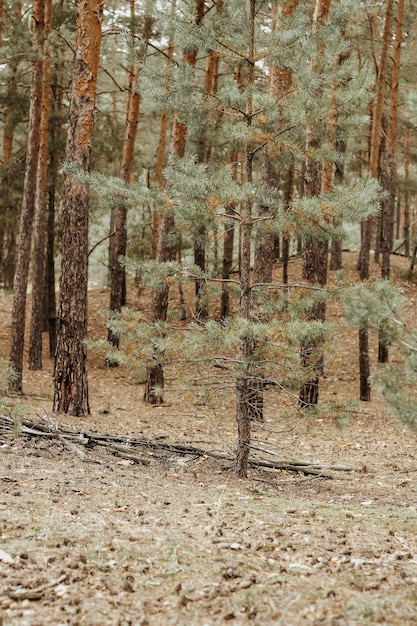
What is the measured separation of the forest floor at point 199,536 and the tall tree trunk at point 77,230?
1179 millimetres

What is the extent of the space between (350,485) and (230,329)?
2.52 meters

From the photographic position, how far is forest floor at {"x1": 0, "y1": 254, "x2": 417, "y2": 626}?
3537 millimetres

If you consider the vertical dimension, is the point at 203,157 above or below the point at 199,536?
above

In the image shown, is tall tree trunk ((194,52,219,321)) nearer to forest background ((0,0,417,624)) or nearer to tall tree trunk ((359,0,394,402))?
forest background ((0,0,417,624))

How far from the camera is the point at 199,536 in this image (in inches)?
190

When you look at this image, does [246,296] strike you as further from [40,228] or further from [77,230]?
[40,228]

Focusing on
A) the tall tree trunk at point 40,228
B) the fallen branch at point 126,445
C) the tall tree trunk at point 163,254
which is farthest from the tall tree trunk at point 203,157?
the tall tree trunk at point 40,228

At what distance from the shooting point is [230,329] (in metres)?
6.56

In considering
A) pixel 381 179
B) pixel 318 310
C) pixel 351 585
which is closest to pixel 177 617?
pixel 351 585

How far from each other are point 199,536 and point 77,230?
6667 millimetres

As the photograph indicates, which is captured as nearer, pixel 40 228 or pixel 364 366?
pixel 364 366

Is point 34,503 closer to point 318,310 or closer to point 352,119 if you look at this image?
point 352,119

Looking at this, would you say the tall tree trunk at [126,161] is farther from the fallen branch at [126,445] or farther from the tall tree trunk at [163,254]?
the fallen branch at [126,445]

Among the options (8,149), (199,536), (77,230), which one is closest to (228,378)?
(199,536)
